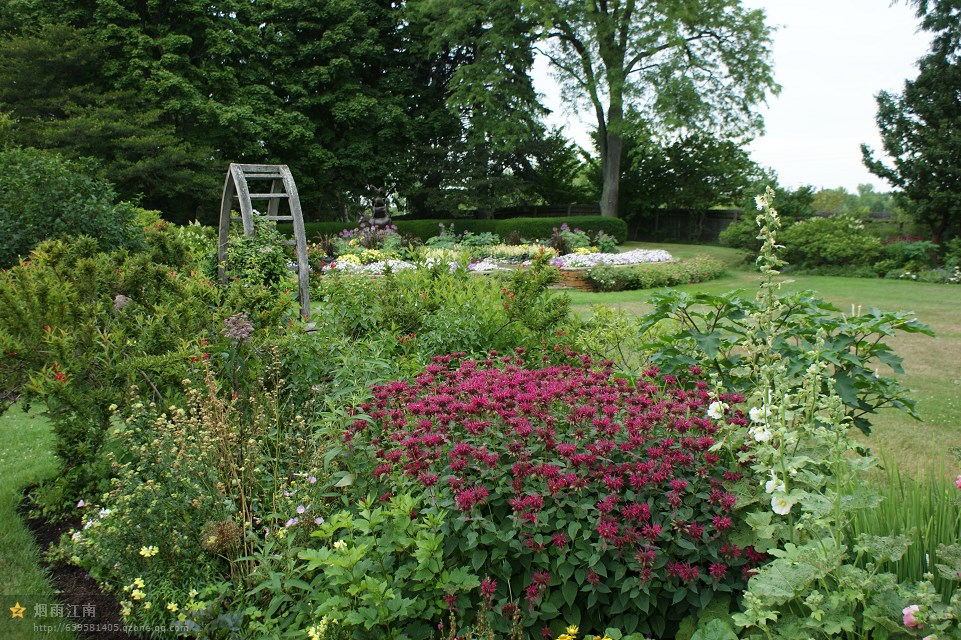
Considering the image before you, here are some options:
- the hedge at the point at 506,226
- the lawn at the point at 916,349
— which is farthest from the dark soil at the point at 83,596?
the hedge at the point at 506,226

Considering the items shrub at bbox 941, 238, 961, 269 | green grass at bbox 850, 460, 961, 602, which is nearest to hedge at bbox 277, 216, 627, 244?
shrub at bbox 941, 238, 961, 269

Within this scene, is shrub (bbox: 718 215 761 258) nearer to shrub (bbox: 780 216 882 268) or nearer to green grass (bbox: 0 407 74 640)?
shrub (bbox: 780 216 882 268)

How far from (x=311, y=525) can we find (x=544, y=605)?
103 centimetres

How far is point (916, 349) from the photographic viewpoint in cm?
700

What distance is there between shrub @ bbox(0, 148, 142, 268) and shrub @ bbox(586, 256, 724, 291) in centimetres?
799

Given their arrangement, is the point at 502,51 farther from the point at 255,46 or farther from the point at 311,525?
the point at 311,525

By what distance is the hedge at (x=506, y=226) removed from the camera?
1939 centimetres

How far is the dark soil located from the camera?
2471mm

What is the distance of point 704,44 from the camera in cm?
2078

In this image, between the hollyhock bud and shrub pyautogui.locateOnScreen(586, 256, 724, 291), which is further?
shrub pyautogui.locateOnScreen(586, 256, 724, 291)

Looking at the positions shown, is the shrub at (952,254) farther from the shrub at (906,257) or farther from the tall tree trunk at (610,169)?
the tall tree trunk at (610,169)

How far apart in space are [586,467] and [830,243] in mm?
14656

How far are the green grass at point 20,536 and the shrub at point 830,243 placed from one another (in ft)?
46.4

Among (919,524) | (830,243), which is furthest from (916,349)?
(830,243)
